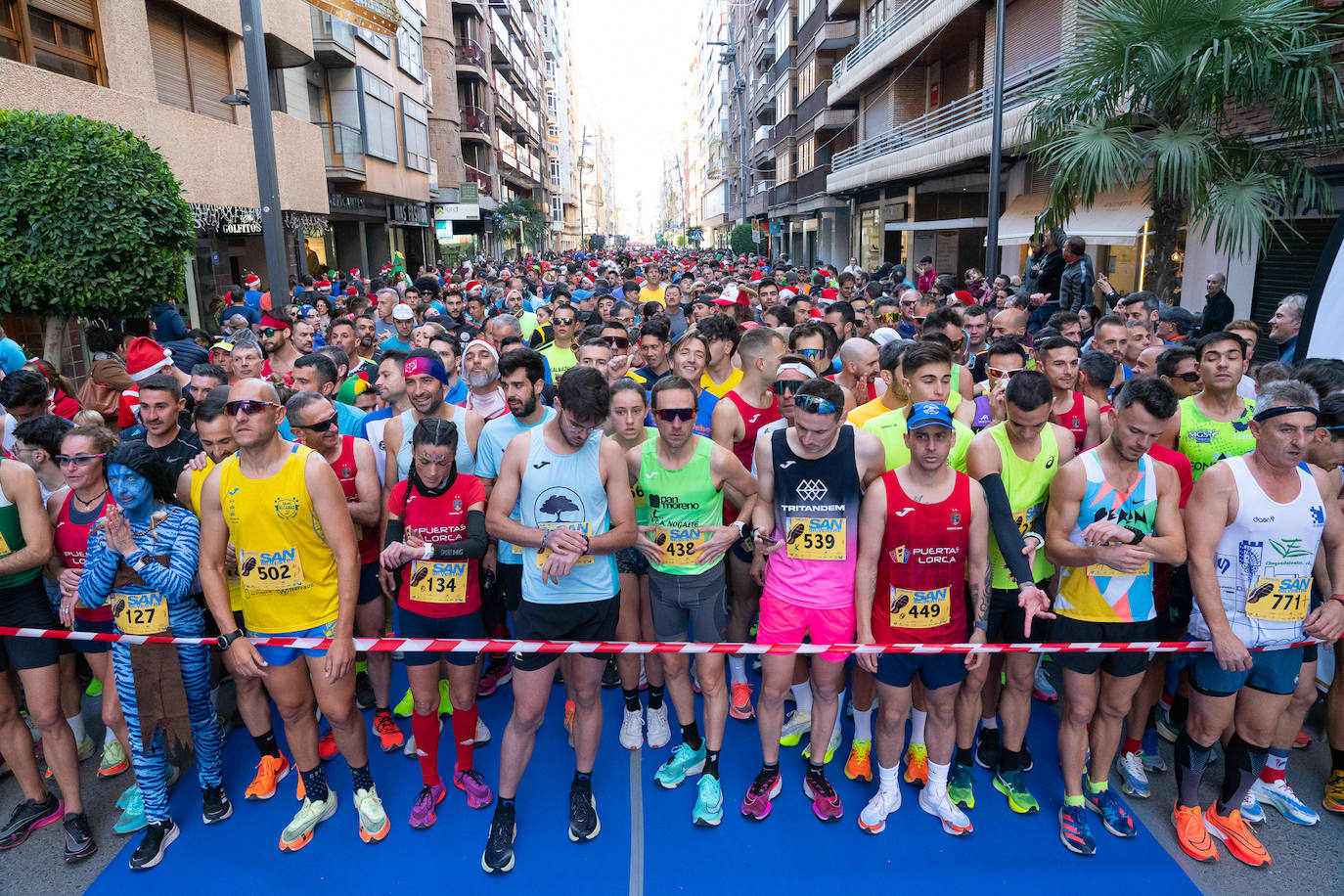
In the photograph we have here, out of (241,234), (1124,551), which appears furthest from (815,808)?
(241,234)

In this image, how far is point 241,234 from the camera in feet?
63.2

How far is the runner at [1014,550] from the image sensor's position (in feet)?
12.5

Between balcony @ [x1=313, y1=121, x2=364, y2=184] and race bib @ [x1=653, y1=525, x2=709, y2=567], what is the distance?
20.6 m

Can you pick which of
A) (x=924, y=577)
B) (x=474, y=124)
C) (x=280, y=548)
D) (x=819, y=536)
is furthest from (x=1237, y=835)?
(x=474, y=124)

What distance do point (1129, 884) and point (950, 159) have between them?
59.7ft

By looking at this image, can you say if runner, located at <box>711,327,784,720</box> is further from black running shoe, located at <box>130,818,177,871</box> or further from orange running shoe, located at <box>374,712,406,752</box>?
black running shoe, located at <box>130,818,177,871</box>

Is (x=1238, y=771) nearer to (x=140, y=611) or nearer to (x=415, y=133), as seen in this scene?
(x=140, y=611)

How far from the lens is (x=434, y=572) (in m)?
3.98

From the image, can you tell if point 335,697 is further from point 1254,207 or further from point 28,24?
point 28,24

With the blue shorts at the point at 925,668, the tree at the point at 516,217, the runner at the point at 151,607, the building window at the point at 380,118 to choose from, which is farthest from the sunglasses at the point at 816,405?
the tree at the point at 516,217

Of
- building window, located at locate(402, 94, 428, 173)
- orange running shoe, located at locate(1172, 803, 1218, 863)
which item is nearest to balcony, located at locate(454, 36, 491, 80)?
building window, located at locate(402, 94, 428, 173)

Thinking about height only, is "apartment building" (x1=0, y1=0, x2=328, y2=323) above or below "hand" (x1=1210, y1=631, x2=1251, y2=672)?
above

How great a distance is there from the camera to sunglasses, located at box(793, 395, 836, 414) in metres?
3.72

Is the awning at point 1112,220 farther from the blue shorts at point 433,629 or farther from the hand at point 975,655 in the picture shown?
the blue shorts at point 433,629
